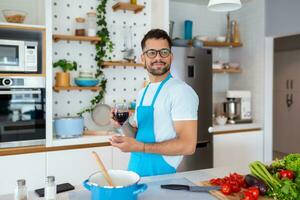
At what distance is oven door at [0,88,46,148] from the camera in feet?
9.34

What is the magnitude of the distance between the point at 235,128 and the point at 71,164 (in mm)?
2129

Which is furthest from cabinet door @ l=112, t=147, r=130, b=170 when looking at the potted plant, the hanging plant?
the potted plant

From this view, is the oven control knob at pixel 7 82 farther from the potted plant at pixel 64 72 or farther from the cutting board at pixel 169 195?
the cutting board at pixel 169 195

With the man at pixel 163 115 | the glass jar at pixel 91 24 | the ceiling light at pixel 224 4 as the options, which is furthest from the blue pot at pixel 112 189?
the glass jar at pixel 91 24

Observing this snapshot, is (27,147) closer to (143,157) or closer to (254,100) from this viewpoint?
(143,157)

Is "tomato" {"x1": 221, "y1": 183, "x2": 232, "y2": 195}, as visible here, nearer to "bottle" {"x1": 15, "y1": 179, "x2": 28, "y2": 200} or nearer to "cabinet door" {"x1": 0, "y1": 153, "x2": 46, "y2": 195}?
"bottle" {"x1": 15, "y1": 179, "x2": 28, "y2": 200}

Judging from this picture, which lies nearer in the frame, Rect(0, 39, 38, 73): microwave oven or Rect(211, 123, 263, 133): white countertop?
Rect(0, 39, 38, 73): microwave oven

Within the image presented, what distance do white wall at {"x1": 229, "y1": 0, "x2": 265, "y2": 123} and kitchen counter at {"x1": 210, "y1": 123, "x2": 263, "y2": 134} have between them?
131 millimetres

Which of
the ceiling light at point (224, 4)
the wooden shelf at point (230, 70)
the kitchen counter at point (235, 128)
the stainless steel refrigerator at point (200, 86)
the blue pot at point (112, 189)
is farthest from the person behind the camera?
the wooden shelf at point (230, 70)

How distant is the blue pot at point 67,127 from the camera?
314cm

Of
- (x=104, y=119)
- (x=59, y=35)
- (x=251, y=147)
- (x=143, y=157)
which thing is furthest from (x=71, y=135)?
(x=251, y=147)

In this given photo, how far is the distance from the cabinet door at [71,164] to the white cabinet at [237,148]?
1.54 m

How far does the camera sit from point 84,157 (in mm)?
3168

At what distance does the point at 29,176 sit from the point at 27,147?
0.89 feet
